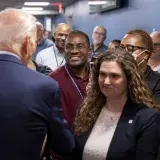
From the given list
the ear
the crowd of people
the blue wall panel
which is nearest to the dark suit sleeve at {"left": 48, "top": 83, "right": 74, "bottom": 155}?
the crowd of people

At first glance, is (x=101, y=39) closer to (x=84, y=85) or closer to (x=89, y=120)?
(x=84, y=85)

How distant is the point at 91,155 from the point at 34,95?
1.95ft

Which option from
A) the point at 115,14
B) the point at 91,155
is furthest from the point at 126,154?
the point at 115,14

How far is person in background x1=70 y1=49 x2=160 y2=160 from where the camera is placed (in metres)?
1.66

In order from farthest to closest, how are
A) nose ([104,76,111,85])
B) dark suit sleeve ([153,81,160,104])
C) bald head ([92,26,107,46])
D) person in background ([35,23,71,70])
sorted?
bald head ([92,26,107,46]), person in background ([35,23,71,70]), dark suit sleeve ([153,81,160,104]), nose ([104,76,111,85])

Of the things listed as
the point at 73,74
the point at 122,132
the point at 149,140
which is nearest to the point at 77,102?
the point at 73,74

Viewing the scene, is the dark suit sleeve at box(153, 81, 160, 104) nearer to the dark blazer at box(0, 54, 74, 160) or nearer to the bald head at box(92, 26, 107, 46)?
the dark blazer at box(0, 54, 74, 160)

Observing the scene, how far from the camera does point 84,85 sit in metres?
2.35

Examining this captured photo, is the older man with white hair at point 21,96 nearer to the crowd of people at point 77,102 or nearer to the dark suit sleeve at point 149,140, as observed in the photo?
the crowd of people at point 77,102

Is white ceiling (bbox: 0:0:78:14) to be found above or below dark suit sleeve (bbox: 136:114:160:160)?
above

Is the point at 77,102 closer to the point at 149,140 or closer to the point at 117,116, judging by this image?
the point at 117,116

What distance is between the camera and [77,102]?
2213 millimetres

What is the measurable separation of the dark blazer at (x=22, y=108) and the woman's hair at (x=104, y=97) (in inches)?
19.9

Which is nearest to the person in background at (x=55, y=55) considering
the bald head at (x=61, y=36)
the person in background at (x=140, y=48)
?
the bald head at (x=61, y=36)
